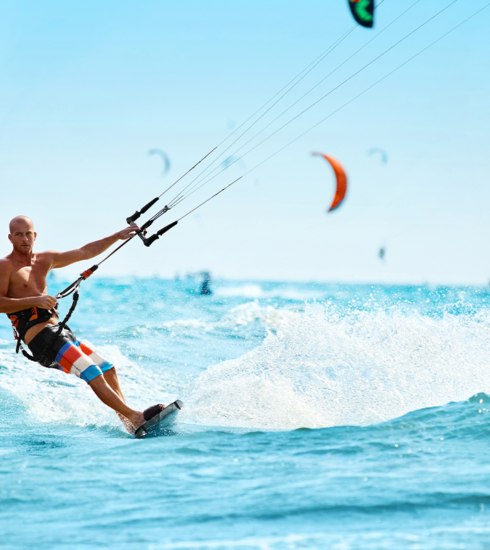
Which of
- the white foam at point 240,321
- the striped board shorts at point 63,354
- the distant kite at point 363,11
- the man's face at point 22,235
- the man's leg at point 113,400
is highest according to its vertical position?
the distant kite at point 363,11

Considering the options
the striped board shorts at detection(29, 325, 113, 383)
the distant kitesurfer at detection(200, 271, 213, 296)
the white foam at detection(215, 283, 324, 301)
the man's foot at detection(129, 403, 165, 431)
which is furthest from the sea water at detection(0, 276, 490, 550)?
the white foam at detection(215, 283, 324, 301)

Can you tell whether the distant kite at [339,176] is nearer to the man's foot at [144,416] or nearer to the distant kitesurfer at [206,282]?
the man's foot at [144,416]

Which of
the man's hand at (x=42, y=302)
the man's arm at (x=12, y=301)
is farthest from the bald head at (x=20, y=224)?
the man's hand at (x=42, y=302)

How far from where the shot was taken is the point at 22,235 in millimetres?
4953

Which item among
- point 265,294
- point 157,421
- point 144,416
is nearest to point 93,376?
point 144,416

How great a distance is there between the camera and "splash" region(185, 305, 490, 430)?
5547 mm

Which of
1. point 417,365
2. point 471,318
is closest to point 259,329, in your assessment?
point 471,318

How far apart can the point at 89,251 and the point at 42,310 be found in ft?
2.08

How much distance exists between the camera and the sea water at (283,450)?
283cm

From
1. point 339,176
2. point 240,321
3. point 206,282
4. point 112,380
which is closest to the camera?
point 112,380

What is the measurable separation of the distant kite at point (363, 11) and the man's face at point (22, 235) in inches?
143

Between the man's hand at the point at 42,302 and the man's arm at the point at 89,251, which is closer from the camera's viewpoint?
the man's hand at the point at 42,302

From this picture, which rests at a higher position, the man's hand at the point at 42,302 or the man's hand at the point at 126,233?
the man's hand at the point at 126,233

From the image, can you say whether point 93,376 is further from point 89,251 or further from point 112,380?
point 89,251
